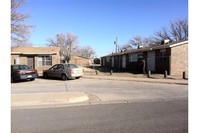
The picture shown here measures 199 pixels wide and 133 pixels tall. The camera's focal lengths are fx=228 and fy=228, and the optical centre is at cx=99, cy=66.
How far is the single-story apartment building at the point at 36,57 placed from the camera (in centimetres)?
2731

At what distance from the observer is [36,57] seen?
1093 inches

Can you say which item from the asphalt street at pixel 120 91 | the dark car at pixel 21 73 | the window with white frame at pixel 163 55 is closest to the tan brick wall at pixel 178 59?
the window with white frame at pixel 163 55

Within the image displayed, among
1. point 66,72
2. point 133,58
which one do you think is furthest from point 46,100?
point 133,58

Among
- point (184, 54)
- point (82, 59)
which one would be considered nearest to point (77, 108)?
point (184, 54)

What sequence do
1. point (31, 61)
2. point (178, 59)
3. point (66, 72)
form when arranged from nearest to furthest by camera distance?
point (66, 72), point (178, 59), point (31, 61)

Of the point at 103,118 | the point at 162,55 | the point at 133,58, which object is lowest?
the point at 103,118

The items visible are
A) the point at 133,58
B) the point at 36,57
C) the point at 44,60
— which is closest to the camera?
the point at 36,57

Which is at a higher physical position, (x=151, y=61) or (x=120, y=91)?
(x=151, y=61)

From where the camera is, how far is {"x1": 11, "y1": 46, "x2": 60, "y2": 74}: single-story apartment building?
2731 centimetres

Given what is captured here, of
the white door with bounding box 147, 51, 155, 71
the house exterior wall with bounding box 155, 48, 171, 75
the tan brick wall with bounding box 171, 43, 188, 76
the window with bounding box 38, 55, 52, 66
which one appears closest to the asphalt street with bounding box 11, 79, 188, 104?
the tan brick wall with bounding box 171, 43, 188, 76

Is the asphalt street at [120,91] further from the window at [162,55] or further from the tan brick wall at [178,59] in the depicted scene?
the window at [162,55]

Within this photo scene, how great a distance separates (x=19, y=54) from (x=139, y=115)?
2316 cm

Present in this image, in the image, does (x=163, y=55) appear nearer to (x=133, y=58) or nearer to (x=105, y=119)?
(x=133, y=58)
